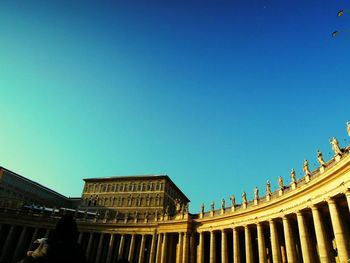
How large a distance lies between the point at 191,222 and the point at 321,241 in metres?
30.3

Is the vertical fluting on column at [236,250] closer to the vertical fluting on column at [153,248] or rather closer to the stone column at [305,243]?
the stone column at [305,243]

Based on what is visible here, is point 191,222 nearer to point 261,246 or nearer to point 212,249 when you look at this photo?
point 212,249

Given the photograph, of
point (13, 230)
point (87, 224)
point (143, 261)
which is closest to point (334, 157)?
point (143, 261)

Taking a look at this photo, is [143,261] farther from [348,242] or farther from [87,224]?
[348,242]

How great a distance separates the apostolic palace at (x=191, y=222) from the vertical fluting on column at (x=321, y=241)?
100 millimetres

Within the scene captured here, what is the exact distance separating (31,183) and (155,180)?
4469 cm

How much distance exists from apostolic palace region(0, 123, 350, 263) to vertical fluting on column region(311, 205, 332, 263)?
0.10 meters

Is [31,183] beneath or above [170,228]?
above

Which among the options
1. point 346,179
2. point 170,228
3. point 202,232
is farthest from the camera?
point 170,228

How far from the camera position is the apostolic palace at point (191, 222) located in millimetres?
30266

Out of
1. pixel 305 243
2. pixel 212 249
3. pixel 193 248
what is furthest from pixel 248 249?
pixel 193 248

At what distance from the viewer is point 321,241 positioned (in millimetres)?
29344

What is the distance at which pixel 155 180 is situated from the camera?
88000 millimetres

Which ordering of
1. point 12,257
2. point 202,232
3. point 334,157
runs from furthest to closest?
point 12,257
point 202,232
point 334,157
